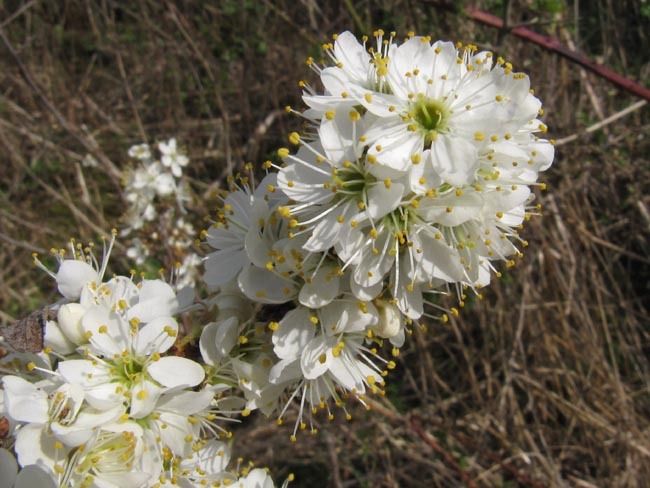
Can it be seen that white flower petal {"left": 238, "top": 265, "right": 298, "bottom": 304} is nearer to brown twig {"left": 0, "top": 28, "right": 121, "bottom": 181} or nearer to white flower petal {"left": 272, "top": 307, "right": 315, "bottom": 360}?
white flower petal {"left": 272, "top": 307, "right": 315, "bottom": 360}

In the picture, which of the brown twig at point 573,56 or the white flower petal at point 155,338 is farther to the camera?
the brown twig at point 573,56

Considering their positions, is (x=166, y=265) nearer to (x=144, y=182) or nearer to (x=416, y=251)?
(x=144, y=182)

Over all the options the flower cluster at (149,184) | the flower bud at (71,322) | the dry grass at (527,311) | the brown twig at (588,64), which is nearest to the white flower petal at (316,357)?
the flower bud at (71,322)

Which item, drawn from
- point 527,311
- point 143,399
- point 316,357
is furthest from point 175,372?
point 527,311

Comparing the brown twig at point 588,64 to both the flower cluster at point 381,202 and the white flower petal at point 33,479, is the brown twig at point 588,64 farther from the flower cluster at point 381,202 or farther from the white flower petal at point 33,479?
the white flower petal at point 33,479

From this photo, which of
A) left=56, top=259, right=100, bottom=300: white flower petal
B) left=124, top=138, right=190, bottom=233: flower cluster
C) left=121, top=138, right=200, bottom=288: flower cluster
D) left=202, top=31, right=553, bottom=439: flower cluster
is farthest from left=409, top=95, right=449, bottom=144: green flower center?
left=124, top=138, right=190, bottom=233: flower cluster

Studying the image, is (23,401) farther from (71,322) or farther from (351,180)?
(351,180)

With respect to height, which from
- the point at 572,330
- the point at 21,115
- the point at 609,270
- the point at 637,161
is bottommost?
the point at 21,115

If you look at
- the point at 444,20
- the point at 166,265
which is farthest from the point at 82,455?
the point at 444,20
